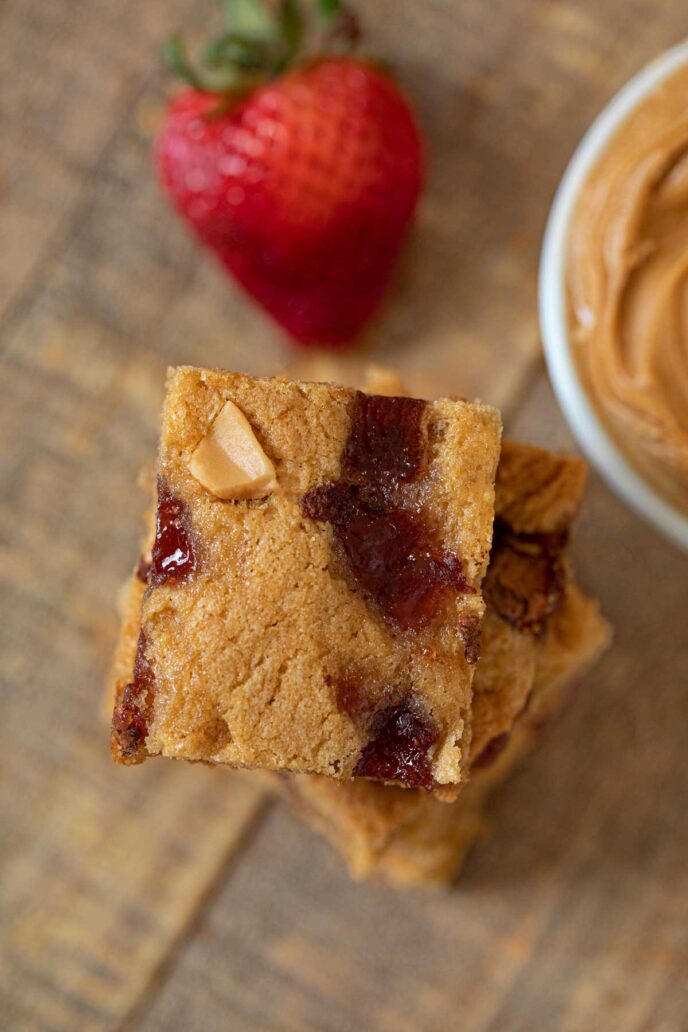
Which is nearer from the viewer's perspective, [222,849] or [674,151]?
[674,151]

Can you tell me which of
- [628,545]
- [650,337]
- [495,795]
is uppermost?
[650,337]

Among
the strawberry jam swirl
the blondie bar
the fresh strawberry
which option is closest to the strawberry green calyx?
the fresh strawberry

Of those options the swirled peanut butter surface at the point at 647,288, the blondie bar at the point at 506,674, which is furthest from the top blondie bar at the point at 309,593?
the swirled peanut butter surface at the point at 647,288

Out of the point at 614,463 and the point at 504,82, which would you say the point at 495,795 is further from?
the point at 504,82

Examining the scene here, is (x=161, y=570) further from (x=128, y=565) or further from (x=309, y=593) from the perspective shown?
(x=128, y=565)

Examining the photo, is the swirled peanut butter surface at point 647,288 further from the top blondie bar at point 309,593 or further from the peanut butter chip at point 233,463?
the peanut butter chip at point 233,463

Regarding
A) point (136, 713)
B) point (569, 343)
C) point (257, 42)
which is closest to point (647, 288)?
point (569, 343)

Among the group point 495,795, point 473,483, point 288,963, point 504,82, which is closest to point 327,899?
point 288,963
